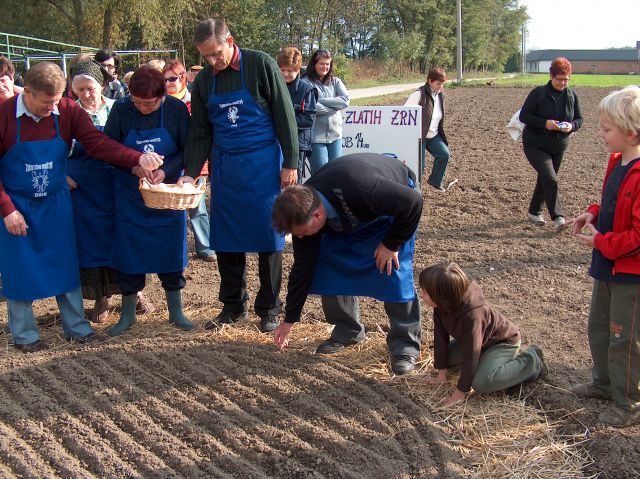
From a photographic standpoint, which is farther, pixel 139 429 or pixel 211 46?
pixel 211 46

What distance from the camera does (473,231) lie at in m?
7.19

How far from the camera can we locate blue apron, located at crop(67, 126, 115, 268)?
460 cm

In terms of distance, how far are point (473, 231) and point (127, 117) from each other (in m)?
4.13

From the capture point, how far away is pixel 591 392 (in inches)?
144

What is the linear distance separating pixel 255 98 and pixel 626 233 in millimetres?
2397

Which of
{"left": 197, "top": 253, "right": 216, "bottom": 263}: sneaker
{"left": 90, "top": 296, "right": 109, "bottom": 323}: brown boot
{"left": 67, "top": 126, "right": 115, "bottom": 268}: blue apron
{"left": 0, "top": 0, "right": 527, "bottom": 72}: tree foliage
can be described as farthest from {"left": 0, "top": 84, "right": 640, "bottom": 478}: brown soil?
{"left": 0, "top": 0, "right": 527, "bottom": 72}: tree foliage

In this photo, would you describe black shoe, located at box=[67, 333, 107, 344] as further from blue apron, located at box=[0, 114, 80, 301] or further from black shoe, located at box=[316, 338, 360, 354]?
black shoe, located at box=[316, 338, 360, 354]

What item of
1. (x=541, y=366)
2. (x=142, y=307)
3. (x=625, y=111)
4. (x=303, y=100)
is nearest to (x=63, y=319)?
(x=142, y=307)

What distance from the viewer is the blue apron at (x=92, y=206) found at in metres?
4.60

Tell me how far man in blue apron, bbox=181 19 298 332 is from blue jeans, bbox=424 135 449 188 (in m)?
4.61

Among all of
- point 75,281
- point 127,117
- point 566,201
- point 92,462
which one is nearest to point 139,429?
point 92,462

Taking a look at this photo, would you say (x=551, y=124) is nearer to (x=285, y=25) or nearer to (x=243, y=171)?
(x=243, y=171)

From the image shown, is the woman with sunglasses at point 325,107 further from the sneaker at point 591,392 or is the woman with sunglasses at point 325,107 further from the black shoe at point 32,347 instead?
the sneaker at point 591,392

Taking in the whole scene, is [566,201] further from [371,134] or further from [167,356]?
[167,356]
